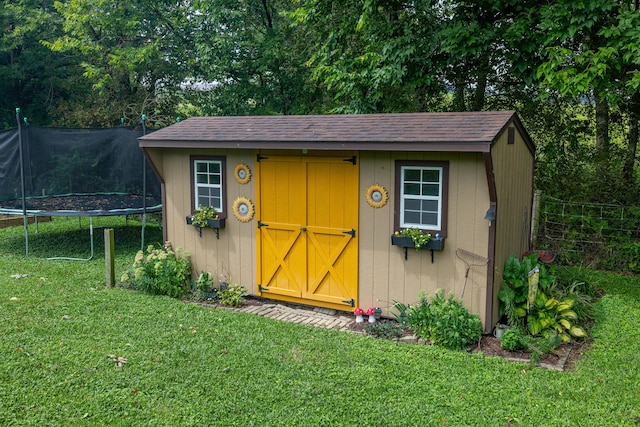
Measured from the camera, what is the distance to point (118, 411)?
4.03 meters

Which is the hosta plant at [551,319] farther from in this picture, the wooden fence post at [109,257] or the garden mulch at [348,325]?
the wooden fence post at [109,257]

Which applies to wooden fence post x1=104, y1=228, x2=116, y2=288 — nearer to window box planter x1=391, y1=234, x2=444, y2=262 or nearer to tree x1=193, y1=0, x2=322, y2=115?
window box planter x1=391, y1=234, x2=444, y2=262

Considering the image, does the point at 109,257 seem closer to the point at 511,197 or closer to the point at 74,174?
the point at 74,174

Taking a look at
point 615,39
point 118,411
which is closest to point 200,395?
point 118,411

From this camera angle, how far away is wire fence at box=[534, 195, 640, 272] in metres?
8.52

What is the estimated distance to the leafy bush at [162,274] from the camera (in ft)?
23.3

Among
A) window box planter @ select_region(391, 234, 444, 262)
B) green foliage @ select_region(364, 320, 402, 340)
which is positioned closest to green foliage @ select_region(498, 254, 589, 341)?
window box planter @ select_region(391, 234, 444, 262)

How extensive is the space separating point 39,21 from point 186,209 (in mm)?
10041

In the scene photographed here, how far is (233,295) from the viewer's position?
22.7ft

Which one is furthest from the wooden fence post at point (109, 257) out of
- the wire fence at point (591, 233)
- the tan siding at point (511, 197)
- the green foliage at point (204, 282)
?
the wire fence at point (591, 233)

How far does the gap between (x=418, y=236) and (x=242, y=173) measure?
2469mm

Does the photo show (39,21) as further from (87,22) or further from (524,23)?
(524,23)

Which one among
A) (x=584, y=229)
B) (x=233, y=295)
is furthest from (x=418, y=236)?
(x=584, y=229)

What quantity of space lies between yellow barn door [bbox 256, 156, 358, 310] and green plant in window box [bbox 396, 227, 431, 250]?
2.29 ft
